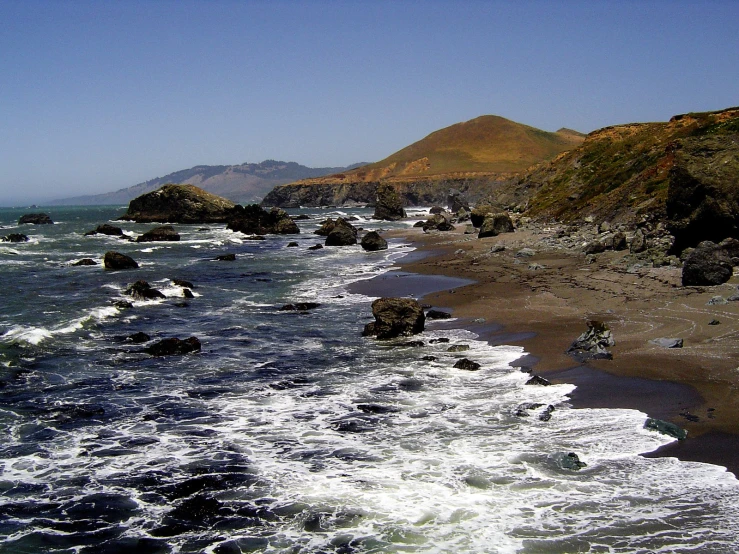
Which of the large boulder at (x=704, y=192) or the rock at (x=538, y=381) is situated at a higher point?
the large boulder at (x=704, y=192)

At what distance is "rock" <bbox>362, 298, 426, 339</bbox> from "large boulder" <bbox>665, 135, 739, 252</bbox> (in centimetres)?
1176

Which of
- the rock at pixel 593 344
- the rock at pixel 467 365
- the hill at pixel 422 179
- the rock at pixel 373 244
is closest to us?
the rock at pixel 593 344

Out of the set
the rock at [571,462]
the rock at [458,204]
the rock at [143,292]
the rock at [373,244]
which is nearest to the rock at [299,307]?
the rock at [143,292]

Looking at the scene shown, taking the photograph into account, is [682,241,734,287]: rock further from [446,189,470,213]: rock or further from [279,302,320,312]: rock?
[446,189,470,213]: rock

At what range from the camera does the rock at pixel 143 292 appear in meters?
27.0

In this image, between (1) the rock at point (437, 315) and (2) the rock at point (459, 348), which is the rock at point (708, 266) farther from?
(2) the rock at point (459, 348)

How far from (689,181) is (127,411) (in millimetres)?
20753

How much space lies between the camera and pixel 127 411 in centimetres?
1305

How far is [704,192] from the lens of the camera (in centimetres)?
2347

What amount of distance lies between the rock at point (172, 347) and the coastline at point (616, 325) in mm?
8183

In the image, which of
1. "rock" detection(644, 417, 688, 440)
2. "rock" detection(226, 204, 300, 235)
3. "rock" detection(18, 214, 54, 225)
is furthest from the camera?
"rock" detection(18, 214, 54, 225)

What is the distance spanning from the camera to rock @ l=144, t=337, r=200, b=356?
1785cm

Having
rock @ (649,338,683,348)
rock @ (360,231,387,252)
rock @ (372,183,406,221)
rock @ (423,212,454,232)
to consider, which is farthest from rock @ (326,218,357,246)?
rock @ (649,338,683,348)

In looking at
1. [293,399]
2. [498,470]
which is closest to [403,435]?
[498,470]
